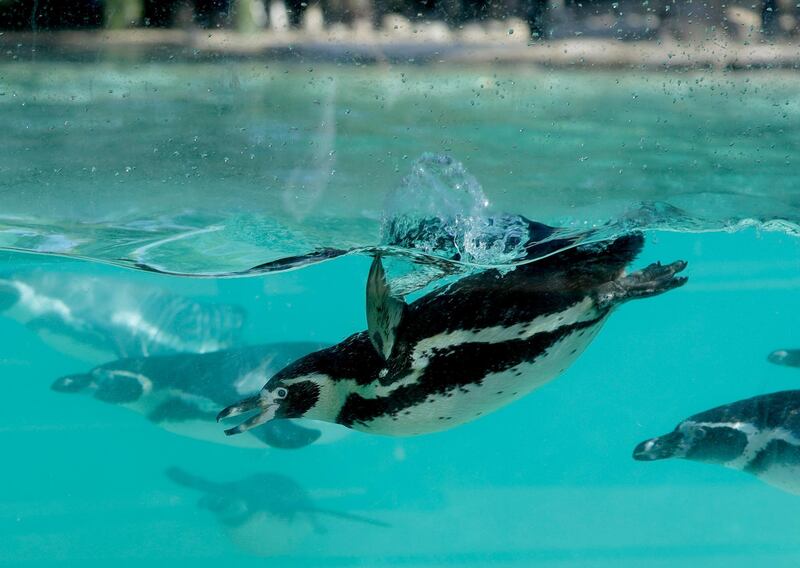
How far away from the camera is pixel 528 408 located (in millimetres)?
8992

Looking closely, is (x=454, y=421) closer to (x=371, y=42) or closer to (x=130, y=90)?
(x=371, y=42)

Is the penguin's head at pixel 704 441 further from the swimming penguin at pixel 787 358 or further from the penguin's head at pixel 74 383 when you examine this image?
the penguin's head at pixel 74 383

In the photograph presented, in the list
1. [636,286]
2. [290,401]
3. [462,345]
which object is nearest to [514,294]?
[462,345]

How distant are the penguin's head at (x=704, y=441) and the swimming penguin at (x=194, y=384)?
8.68ft

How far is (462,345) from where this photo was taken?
2.18 m

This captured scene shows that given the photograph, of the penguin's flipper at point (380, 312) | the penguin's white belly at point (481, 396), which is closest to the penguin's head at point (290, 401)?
the penguin's white belly at point (481, 396)

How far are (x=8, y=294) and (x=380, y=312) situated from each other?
19.1 feet

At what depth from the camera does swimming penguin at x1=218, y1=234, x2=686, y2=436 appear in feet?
7.17

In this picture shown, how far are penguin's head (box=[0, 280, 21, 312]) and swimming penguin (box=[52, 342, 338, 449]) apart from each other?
Result: 1288 mm

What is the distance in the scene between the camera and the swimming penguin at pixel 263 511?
6.15 meters

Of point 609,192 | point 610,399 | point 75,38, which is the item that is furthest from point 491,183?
point 610,399

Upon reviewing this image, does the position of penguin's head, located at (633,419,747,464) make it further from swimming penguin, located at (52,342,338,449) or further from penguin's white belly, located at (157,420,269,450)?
penguin's white belly, located at (157,420,269,450)

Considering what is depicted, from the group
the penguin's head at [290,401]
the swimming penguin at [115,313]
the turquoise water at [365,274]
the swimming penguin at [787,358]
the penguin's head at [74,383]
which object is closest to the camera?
the turquoise water at [365,274]

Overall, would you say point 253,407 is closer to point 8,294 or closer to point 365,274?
point 365,274
